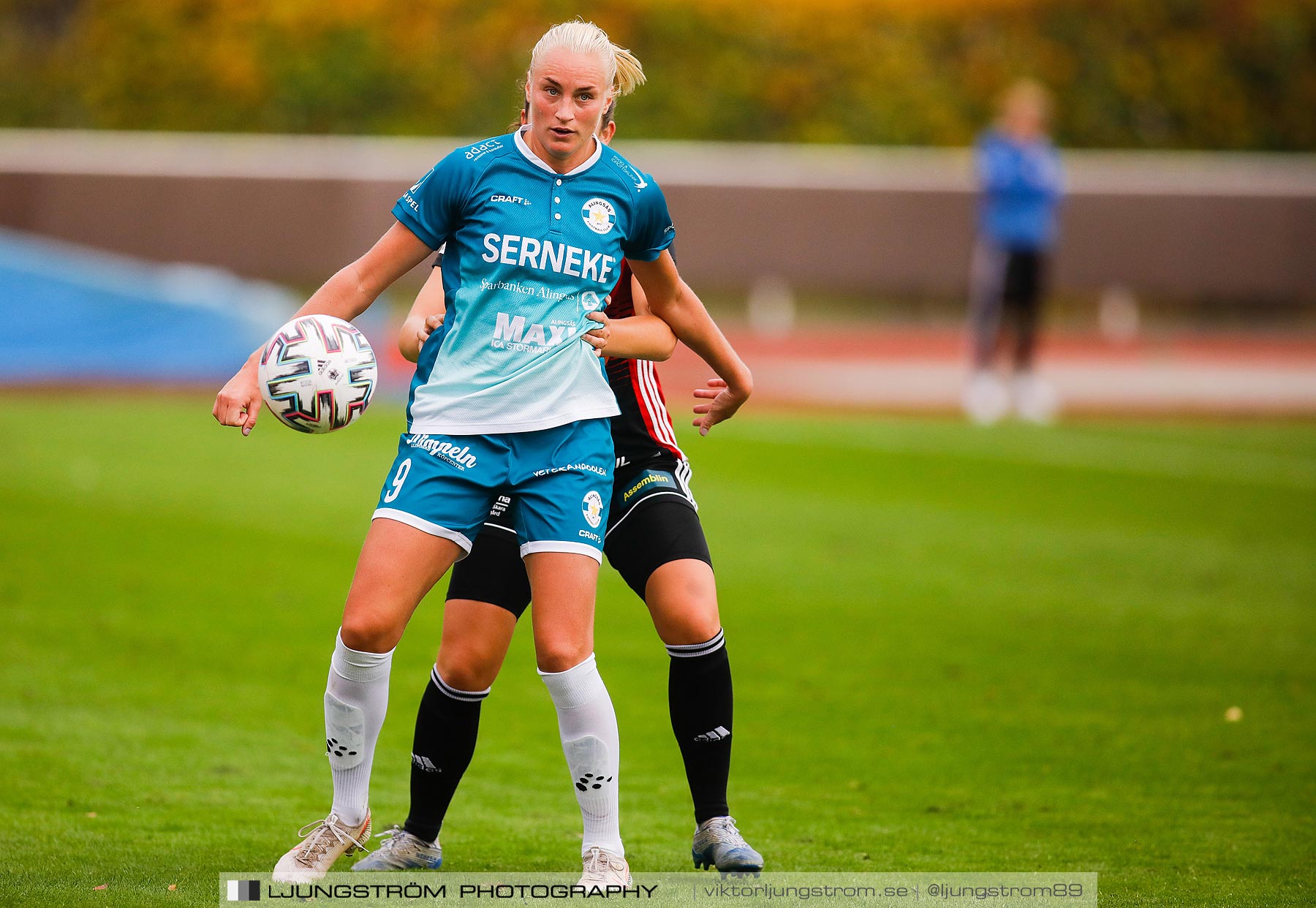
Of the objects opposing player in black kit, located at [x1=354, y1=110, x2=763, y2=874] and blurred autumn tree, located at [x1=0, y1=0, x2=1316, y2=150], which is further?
blurred autumn tree, located at [x1=0, y1=0, x2=1316, y2=150]

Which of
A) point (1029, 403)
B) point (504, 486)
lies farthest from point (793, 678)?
point (1029, 403)

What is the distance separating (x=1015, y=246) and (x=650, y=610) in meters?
10.9

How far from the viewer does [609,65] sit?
13.1 feet

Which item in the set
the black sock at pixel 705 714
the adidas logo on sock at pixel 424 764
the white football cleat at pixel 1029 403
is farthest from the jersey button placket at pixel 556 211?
the white football cleat at pixel 1029 403

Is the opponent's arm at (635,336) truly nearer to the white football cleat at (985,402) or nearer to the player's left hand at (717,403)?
the player's left hand at (717,403)

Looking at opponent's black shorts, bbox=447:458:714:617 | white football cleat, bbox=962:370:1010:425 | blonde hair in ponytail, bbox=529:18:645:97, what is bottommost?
opponent's black shorts, bbox=447:458:714:617

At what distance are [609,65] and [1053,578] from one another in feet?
18.9

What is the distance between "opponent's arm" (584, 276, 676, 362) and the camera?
407 centimetres

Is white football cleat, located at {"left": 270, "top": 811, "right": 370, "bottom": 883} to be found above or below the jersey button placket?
below

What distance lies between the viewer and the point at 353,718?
4.12 meters

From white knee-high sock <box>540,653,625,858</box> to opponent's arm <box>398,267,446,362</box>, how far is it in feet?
3.03

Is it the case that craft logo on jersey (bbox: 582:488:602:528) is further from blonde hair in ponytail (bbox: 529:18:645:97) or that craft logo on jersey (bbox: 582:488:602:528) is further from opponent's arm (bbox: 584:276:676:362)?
blonde hair in ponytail (bbox: 529:18:645:97)

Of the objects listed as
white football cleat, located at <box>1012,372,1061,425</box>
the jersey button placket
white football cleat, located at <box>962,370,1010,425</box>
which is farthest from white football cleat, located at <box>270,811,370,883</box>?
white football cleat, located at <box>1012,372,1061,425</box>

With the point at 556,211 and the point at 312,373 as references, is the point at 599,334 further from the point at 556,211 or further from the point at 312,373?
the point at 312,373
